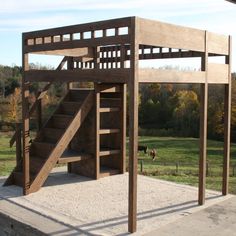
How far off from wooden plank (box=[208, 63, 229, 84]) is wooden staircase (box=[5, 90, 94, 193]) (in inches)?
114

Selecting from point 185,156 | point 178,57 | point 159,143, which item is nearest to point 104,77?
point 178,57

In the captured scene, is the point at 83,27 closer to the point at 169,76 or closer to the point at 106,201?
the point at 169,76

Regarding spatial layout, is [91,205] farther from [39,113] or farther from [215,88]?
[215,88]

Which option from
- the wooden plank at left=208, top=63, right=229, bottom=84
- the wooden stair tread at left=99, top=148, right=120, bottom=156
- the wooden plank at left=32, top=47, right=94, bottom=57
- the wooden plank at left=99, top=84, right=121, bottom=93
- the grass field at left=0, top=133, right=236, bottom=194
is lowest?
the grass field at left=0, top=133, right=236, bottom=194

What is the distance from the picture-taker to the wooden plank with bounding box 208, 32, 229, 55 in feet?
23.9

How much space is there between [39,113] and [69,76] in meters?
2.76

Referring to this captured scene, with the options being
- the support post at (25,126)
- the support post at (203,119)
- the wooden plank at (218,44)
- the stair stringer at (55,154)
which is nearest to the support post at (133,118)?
the support post at (203,119)

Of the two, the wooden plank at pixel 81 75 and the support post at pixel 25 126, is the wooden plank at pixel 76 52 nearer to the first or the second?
the support post at pixel 25 126

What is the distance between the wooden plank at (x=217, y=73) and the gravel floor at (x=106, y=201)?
7.98 feet

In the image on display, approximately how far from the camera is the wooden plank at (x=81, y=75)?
6063mm

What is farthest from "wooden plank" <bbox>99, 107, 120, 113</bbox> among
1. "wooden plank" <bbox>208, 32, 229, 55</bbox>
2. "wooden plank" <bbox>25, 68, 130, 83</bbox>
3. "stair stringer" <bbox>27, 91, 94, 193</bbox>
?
"wooden plank" <bbox>208, 32, 229, 55</bbox>

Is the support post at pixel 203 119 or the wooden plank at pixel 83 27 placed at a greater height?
the wooden plank at pixel 83 27

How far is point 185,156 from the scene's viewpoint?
75.4 ft

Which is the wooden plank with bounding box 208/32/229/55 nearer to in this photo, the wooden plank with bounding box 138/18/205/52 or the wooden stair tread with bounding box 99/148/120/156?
the wooden plank with bounding box 138/18/205/52
